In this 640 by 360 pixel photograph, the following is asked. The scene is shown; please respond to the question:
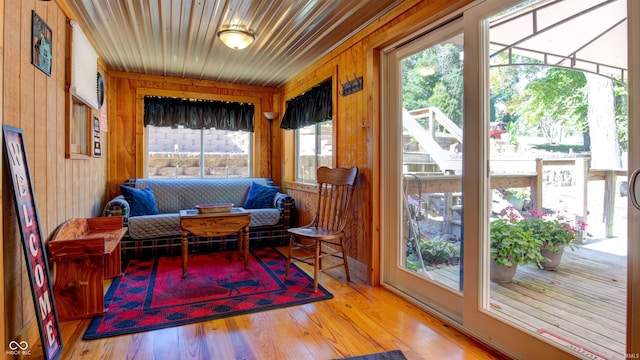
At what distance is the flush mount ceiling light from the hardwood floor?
227 cm

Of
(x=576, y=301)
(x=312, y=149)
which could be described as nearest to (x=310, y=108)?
(x=312, y=149)

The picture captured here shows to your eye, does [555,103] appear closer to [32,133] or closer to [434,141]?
[434,141]

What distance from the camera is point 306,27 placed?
9.73 feet

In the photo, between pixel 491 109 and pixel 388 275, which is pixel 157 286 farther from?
pixel 491 109

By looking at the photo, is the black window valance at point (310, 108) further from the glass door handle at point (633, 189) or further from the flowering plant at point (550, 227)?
the glass door handle at point (633, 189)

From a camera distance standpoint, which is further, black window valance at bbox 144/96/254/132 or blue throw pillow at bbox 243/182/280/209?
black window valance at bbox 144/96/254/132

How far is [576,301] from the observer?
1.69 meters

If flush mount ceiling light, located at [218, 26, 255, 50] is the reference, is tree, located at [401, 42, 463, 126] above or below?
below

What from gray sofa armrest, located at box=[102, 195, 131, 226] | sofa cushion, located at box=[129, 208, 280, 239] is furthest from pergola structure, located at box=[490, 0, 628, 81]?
gray sofa armrest, located at box=[102, 195, 131, 226]

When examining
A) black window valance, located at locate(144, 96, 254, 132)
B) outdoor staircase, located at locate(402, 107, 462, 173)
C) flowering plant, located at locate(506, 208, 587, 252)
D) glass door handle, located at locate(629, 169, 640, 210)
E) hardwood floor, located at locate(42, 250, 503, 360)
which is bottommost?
hardwood floor, located at locate(42, 250, 503, 360)

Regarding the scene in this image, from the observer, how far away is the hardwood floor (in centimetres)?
182

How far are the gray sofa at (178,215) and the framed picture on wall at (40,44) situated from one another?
5.94 feet

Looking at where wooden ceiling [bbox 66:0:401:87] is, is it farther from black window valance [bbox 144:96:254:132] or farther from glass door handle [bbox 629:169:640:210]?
glass door handle [bbox 629:169:640:210]

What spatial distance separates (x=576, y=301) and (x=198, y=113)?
4.72m
